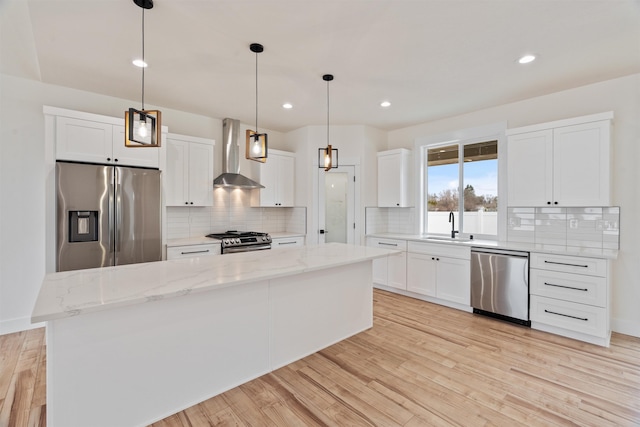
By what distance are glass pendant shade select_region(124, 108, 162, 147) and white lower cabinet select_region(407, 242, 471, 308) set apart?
3.73 m

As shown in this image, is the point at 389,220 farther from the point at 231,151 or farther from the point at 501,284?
the point at 231,151

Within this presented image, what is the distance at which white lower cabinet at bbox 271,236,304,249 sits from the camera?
16.2 feet

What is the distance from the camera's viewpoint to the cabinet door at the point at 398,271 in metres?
4.70

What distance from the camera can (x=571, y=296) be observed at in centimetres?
318

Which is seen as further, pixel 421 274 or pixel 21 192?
pixel 421 274

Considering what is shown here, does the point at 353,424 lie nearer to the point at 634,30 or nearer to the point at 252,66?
the point at 252,66

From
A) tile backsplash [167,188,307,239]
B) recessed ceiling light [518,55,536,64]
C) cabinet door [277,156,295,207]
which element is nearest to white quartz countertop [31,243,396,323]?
tile backsplash [167,188,307,239]

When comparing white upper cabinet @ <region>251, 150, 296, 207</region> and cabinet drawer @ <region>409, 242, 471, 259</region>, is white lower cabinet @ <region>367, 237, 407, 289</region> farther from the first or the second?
white upper cabinet @ <region>251, 150, 296, 207</region>

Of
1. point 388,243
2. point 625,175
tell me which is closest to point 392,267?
point 388,243

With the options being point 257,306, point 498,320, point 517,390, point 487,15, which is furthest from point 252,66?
point 498,320

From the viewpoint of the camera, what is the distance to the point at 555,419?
1.98 metres

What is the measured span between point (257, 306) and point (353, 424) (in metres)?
1.06

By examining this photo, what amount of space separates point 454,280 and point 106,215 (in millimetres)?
4348

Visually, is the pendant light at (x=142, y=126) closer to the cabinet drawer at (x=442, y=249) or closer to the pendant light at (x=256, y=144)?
the pendant light at (x=256, y=144)
